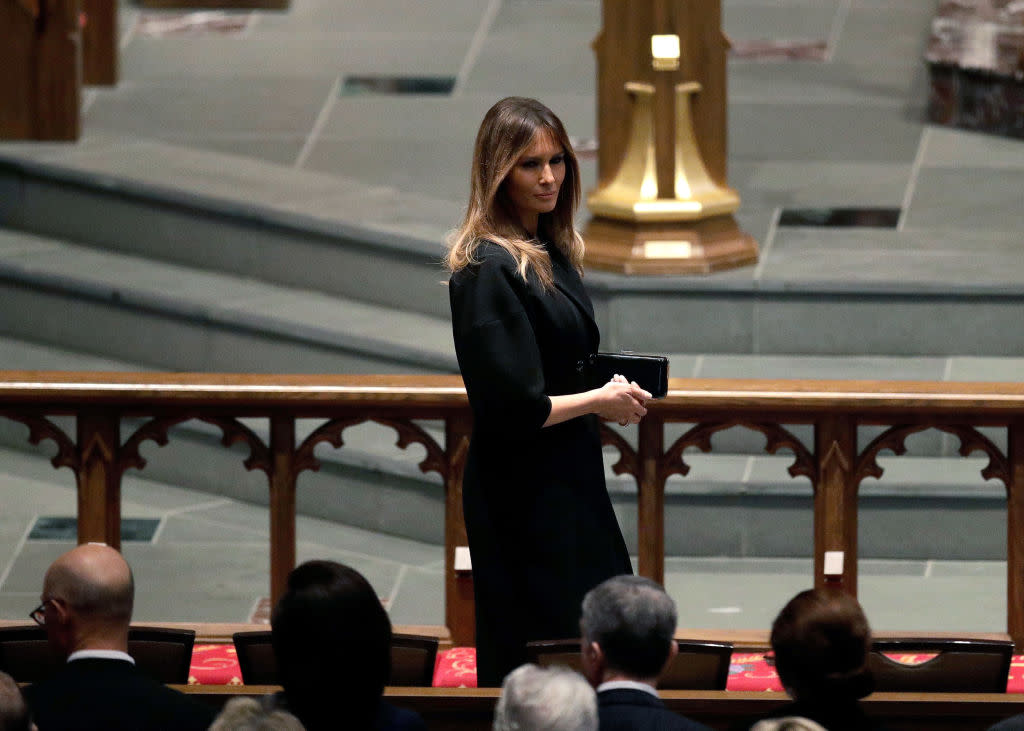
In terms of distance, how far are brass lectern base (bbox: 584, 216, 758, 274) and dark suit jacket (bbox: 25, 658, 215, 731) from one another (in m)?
4.08

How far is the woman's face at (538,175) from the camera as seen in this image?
3.59m

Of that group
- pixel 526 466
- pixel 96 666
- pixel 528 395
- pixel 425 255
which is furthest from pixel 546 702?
pixel 425 255

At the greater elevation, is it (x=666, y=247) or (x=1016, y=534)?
(x=666, y=247)

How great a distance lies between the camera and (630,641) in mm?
3010

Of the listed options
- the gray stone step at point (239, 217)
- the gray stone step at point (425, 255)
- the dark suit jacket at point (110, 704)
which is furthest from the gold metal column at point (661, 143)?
the dark suit jacket at point (110, 704)

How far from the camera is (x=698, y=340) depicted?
7008 millimetres

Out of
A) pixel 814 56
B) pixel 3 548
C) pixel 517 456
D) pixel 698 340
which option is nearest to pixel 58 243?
pixel 3 548

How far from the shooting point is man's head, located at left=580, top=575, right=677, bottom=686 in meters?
3.01

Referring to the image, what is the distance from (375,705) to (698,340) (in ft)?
13.8

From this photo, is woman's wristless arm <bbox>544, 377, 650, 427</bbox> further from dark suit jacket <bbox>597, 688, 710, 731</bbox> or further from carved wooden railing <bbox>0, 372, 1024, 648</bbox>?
carved wooden railing <bbox>0, 372, 1024, 648</bbox>

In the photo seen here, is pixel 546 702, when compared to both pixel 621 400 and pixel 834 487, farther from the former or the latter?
pixel 834 487

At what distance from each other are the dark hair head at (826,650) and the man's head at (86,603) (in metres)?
1.08

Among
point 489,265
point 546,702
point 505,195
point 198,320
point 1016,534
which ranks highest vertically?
point 505,195

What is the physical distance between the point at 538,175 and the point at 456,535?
4.81 feet
